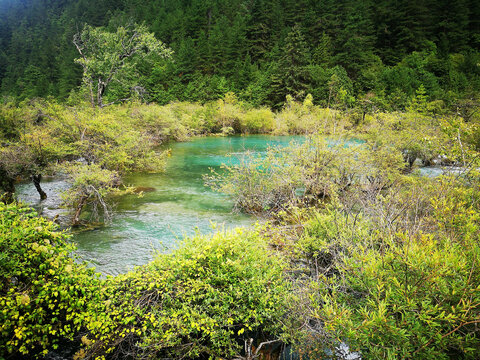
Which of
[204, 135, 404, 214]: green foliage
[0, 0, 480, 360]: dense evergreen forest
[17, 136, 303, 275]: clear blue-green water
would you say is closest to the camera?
[0, 0, 480, 360]: dense evergreen forest

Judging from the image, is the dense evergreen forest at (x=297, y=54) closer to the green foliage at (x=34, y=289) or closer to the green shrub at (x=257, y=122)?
the green shrub at (x=257, y=122)

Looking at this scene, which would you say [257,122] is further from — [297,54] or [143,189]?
[143,189]

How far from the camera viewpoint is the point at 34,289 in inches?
174

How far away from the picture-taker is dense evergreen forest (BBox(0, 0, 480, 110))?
5109 centimetres

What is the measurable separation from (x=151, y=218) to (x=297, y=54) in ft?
182

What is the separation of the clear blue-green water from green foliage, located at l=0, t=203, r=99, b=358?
1.25 meters

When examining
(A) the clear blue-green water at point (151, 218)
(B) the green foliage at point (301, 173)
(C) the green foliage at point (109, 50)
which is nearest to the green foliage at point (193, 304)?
(A) the clear blue-green water at point (151, 218)

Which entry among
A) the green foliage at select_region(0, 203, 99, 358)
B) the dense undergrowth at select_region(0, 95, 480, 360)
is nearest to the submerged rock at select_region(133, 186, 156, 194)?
the dense undergrowth at select_region(0, 95, 480, 360)

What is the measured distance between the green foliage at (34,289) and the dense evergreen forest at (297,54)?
43676mm

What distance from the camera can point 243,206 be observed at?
13.8m

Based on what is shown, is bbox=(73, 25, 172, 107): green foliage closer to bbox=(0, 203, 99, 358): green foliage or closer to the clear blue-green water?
the clear blue-green water

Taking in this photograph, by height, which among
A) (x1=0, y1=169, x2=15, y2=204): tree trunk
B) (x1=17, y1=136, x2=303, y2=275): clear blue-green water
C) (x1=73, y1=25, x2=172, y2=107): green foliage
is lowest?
(x1=17, y1=136, x2=303, y2=275): clear blue-green water

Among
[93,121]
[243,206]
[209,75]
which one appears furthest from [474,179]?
[209,75]

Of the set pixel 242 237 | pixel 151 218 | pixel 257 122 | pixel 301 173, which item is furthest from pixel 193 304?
pixel 257 122
